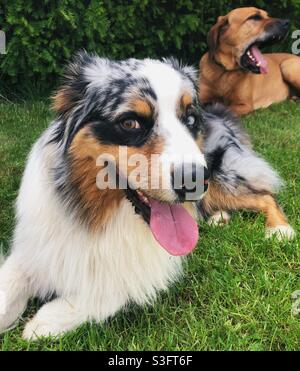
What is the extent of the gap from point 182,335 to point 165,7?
5.17 m

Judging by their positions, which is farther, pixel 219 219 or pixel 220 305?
pixel 219 219

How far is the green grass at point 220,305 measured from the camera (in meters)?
2.44

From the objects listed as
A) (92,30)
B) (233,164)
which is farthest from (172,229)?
(92,30)

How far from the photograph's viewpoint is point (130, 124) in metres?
2.45

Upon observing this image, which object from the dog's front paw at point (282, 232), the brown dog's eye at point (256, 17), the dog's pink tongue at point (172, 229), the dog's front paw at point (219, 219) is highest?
the dog's pink tongue at point (172, 229)

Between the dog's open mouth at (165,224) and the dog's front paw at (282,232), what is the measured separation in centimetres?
93

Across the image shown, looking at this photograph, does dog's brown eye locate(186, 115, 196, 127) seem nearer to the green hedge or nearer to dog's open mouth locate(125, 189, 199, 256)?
dog's open mouth locate(125, 189, 199, 256)

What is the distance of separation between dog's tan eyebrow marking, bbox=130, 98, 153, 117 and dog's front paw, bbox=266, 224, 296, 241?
1.35 m

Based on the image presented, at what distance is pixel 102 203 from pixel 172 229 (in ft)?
1.19

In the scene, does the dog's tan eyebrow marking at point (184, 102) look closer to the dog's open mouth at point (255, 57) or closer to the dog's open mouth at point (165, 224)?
the dog's open mouth at point (165, 224)

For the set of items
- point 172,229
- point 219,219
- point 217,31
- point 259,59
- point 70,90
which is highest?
point 70,90

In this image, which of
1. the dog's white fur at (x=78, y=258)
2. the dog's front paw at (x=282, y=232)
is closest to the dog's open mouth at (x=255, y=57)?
the dog's front paw at (x=282, y=232)

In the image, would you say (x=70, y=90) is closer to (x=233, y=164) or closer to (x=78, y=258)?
(x=78, y=258)

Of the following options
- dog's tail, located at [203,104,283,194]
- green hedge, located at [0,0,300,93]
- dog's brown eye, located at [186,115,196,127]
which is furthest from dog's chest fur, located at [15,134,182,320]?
green hedge, located at [0,0,300,93]
